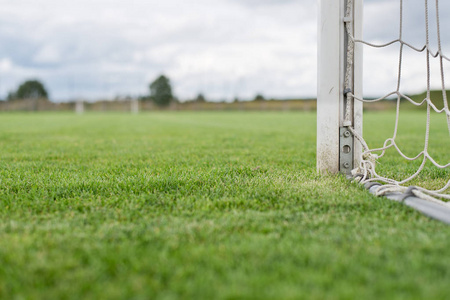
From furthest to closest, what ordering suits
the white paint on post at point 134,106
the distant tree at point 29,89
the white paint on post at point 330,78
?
the distant tree at point 29,89
the white paint on post at point 134,106
the white paint on post at point 330,78

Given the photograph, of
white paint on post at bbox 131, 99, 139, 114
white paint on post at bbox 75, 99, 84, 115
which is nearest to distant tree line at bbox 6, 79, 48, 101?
white paint on post at bbox 75, 99, 84, 115

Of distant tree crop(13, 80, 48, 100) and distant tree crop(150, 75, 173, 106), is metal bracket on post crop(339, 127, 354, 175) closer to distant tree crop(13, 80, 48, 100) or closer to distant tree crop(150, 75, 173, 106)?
distant tree crop(150, 75, 173, 106)

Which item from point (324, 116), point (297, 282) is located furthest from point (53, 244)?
point (324, 116)

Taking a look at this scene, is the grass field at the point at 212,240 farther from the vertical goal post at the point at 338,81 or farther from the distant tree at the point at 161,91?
the distant tree at the point at 161,91

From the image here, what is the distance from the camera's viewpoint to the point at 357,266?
1099mm

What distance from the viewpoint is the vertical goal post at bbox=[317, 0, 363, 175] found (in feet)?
7.95

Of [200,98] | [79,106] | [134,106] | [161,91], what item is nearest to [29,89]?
[161,91]

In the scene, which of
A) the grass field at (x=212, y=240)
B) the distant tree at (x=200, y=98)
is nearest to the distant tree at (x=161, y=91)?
the distant tree at (x=200, y=98)

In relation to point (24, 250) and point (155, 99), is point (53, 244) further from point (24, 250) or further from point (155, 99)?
point (155, 99)

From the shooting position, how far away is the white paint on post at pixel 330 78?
2414 mm

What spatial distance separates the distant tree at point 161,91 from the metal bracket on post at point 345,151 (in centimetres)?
5688

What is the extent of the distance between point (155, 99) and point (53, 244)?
59442 mm

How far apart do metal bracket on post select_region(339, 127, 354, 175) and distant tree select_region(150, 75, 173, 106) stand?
56884 mm

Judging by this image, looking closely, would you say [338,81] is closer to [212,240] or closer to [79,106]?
[212,240]
